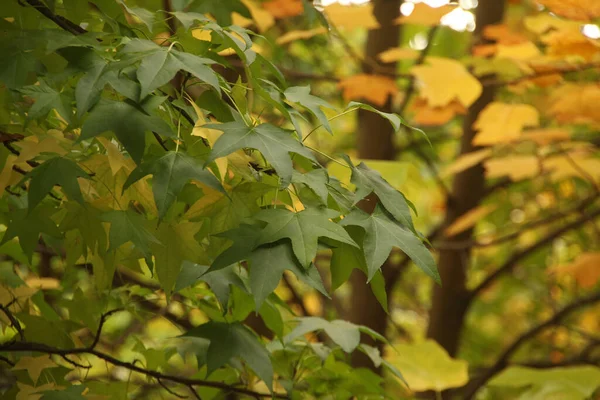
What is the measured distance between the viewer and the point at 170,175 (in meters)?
0.78

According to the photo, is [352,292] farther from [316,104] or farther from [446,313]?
[316,104]

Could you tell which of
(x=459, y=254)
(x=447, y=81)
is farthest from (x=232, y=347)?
(x=459, y=254)

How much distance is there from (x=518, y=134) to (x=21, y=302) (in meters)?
1.67

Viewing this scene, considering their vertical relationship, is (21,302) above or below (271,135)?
below

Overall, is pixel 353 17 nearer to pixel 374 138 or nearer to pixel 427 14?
pixel 427 14

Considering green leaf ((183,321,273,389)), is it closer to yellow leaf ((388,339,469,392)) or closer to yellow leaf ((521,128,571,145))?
yellow leaf ((388,339,469,392))

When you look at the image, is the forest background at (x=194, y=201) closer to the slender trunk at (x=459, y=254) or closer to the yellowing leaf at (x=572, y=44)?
the yellowing leaf at (x=572, y=44)

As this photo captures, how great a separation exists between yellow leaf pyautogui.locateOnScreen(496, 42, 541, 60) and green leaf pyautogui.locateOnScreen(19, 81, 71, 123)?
1710 mm

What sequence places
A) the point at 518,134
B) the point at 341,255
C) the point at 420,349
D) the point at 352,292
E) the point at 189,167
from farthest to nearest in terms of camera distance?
the point at 352,292, the point at 518,134, the point at 420,349, the point at 341,255, the point at 189,167

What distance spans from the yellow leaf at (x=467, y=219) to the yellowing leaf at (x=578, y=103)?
491mm

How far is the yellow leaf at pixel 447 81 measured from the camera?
2.23m

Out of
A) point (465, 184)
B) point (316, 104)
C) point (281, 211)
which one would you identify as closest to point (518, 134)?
point (465, 184)

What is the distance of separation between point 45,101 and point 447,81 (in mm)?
1670

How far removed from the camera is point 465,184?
2.90 metres
